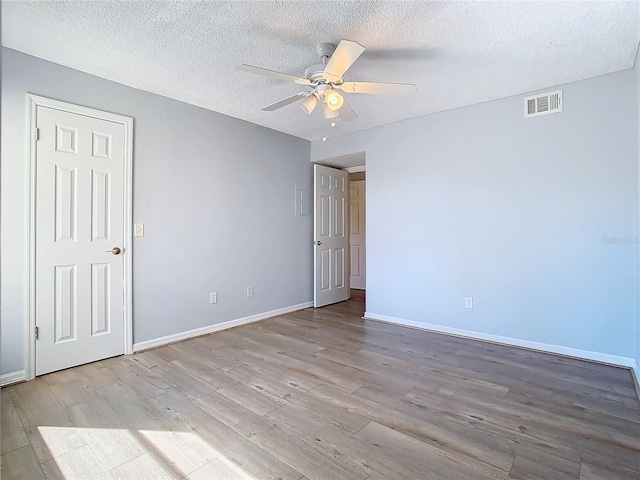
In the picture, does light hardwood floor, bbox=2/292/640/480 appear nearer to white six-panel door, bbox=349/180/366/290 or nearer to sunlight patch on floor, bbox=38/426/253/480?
sunlight patch on floor, bbox=38/426/253/480

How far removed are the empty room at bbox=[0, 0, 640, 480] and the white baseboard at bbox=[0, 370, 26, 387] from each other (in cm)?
2

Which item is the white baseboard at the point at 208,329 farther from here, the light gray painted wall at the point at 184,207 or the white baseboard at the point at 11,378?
the white baseboard at the point at 11,378

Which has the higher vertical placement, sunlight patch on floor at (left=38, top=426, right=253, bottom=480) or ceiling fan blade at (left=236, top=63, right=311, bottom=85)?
ceiling fan blade at (left=236, top=63, right=311, bottom=85)

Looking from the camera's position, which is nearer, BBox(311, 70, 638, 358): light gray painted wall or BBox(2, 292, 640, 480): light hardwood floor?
BBox(2, 292, 640, 480): light hardwood floor

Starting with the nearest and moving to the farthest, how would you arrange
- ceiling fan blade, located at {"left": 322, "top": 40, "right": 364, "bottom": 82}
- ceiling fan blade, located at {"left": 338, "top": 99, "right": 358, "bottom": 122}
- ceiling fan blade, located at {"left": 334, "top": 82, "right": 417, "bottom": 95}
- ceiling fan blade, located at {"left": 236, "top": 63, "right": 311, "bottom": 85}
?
1. ceiling fan blade, located at {"left": 322, "top": 40, "right": 364, "bottom": 82}
2. ceiling fan blade, located at {"left": 236, "top": 63, "right": 311, "bottom": 85}
3. ceiling fan blade, located at {"left": 334, "top": 82, "right": 417, "bottom": 95}
4. ceiling fan blade, located at {"left": 338, "top": 99, "right": 358, "bottom": 122}

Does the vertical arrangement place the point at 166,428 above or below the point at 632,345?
below

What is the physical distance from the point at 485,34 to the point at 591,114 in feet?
4.51

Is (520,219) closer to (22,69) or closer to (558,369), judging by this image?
(558,369)

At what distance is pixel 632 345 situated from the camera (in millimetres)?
2801

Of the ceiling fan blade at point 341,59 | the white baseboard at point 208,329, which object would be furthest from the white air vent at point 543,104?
the white baseboard at point 208,329

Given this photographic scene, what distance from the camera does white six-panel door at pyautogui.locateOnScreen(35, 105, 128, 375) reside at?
268 cm

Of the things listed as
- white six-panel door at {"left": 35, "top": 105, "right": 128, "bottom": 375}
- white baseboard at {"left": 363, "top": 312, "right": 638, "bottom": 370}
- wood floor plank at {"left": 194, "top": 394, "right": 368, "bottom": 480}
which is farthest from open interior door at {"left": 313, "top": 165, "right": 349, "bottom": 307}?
wood floor plank at {"left": 194, "top": 394, "right": 368, "bottom": 480}

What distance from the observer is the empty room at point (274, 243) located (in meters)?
1.96

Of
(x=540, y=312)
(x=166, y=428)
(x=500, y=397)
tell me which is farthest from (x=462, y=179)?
(x=166, y=428)
